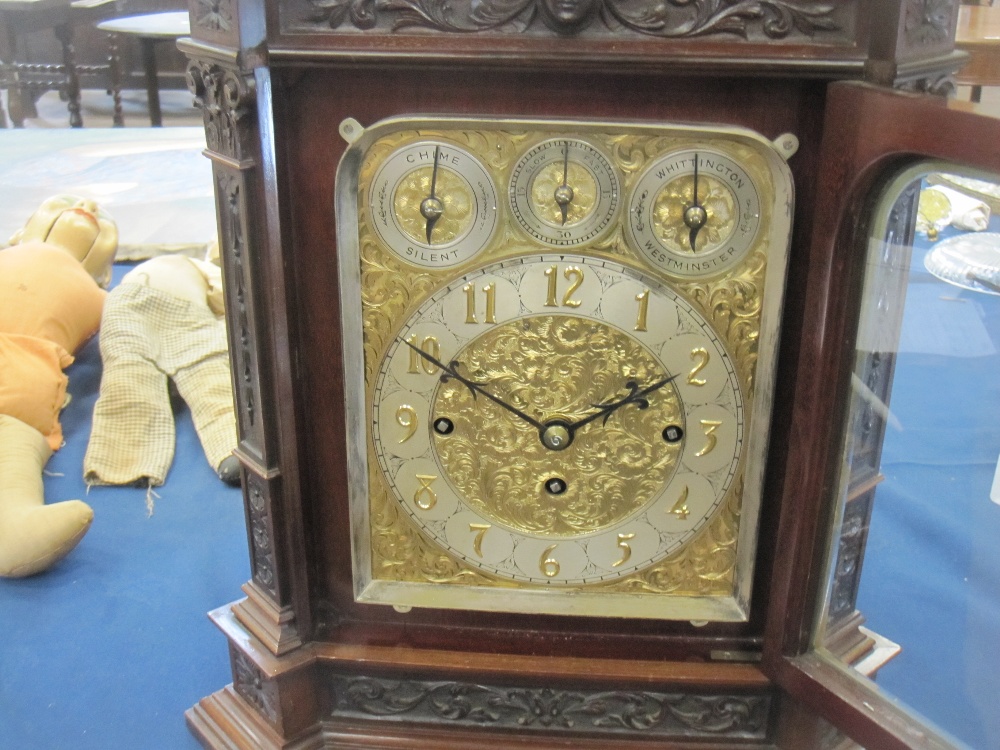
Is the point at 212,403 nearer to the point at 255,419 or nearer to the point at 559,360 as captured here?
the point at 255,419

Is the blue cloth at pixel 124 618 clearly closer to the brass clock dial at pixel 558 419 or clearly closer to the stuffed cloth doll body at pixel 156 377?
the stuffed cloth doll body at pixel 156 377

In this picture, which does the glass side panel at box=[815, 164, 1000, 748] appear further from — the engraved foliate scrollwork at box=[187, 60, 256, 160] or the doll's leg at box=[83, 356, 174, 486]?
the doll's leg at box=[83, 356, 174, 486]

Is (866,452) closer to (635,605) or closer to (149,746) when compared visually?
(635,605)

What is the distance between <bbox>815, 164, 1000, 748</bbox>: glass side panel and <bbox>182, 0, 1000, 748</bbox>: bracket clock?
4cm

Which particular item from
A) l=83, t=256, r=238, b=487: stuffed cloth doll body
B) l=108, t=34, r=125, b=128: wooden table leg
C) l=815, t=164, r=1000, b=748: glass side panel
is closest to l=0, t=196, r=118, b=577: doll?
l=83, t=256, r=238, b=487: stuffed cloth doll body

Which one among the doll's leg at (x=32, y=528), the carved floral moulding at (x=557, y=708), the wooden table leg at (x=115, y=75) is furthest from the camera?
the wooden table leg at (x=115, y=75)

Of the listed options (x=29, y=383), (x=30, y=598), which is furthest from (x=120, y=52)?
(x=30, y=598)

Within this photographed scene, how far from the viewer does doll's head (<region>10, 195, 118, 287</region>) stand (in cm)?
238

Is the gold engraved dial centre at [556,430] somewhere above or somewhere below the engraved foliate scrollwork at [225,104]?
below

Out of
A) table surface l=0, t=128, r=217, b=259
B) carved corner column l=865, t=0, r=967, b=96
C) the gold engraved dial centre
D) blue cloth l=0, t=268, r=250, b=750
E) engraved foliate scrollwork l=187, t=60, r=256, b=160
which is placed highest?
carved corner column l=865, t=0, r=967, b=96

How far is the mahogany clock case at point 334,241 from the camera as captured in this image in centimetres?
96

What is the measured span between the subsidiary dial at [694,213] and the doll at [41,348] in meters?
1.06

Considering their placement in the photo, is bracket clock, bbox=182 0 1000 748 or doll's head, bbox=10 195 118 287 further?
doll's head, bbox=10 195 118 287

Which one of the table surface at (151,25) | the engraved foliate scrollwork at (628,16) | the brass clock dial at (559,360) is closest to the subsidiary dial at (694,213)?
the brass clock dial at (559,360)
